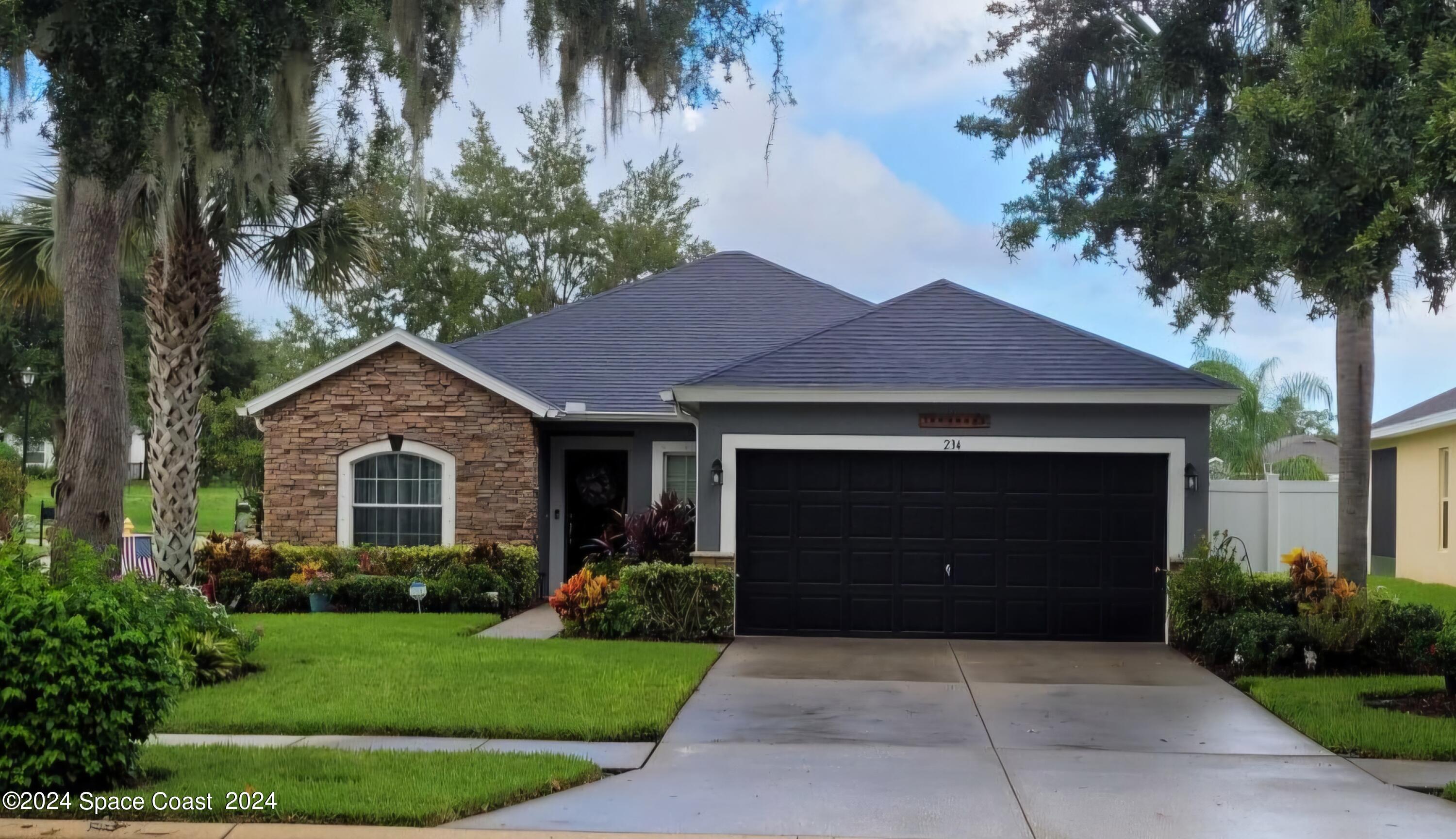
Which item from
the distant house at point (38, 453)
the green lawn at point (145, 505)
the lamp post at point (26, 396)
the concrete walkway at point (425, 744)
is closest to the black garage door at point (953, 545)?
the concrete walkway at point (425, 744)

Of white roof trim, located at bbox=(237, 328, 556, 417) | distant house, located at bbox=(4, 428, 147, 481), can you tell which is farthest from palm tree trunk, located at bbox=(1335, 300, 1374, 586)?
distant house, located at bbox=(4, 428, 147, 481)

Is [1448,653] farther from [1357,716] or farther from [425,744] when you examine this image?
[425,744]

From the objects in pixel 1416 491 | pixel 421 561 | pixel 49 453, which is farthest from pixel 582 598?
pixel 49 453

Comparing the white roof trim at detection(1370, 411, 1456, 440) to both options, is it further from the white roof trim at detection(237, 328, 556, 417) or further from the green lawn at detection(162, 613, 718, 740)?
the green lawn at detection(162, 613, 718, 740)

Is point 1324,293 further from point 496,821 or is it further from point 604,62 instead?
point 496,821

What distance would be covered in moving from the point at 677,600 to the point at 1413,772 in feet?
26.0

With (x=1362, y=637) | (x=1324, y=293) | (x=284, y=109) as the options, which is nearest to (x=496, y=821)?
(x=284, y=109)

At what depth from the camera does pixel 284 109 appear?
33.2 ft

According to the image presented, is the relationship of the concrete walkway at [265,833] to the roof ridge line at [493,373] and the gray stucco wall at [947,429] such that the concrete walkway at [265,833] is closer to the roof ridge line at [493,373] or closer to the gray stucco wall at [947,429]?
the gray stucco wall at [947,429]

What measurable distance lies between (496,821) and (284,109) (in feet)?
19.8

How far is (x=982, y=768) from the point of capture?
Answer: 8297 mm

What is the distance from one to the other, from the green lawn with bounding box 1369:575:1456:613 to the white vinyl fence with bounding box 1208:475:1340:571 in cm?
203

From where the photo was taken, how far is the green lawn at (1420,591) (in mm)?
18312

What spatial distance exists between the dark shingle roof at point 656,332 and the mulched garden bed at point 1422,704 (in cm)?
1027
